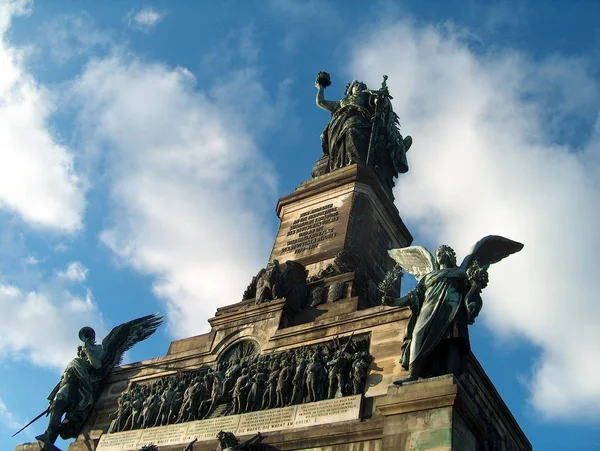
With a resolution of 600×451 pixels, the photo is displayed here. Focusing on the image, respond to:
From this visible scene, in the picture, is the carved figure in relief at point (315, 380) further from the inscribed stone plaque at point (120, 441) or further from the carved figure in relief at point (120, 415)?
the carved figure in relief at point (120, 415)

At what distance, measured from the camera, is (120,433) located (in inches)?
593

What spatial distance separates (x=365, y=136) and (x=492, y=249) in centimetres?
890

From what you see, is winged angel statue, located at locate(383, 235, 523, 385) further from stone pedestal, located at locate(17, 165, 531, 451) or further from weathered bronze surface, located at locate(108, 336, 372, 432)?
weathered bronze surface, located at locate(108, 336, 372, 432)

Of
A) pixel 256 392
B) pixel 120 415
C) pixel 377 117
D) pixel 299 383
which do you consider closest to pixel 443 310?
pixel 299 383

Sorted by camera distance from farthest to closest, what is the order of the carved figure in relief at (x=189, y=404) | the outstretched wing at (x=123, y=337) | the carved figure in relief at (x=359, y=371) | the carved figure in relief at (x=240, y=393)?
the outstretched wing at (x=123, y=337) → the carved figure in relief at (x=189, y=404) → the carved figure in relief at (x=240, y=393) → the carved figure in relief at (x=359, y=371)

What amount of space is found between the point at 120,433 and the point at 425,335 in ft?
24.6

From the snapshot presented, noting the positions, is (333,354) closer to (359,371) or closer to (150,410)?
(359,371)

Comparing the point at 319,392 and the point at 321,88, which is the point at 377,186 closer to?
the point at 321,88

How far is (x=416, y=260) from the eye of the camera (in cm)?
1415

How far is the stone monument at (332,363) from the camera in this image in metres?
11.4

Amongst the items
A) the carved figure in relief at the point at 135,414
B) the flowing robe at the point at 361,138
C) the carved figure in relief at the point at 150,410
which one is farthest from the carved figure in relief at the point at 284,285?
the flowing robe at the point at 361,138

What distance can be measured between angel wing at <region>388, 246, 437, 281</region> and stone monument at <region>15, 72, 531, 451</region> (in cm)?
4

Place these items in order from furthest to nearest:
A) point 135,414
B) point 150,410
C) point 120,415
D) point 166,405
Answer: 1. point 120,415
2. point 135,414
3. point 150,410
4. point 166,405

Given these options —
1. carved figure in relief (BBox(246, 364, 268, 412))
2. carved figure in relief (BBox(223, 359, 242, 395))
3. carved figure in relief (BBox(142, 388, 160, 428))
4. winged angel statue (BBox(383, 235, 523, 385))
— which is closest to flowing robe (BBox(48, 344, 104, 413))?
carved figure in relief (BBox(142, 388, 160, 428))
